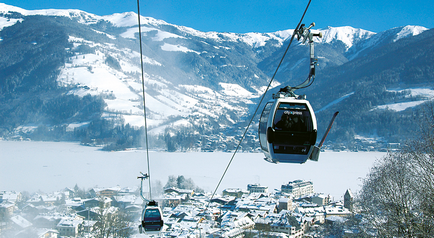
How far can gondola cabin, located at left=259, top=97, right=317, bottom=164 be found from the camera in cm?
443

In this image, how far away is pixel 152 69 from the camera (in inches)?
7446

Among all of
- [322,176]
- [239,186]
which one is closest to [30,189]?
[239,186]

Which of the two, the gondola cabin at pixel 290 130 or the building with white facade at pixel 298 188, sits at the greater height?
the gondola cabin at pixel 290 130

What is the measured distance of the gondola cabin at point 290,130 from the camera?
4.43 m

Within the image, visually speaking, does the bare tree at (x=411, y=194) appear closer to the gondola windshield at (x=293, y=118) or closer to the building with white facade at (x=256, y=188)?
the gondola windshield at (x=293, y=118)

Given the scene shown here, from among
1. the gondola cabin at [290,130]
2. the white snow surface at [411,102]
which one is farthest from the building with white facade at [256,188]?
the white snow surface at [411,102]

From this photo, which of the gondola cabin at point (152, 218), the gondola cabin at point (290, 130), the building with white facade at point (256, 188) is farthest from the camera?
the building with white facade at point (256, 188)

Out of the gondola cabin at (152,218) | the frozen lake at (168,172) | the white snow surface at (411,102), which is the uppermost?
the white snow surface at (411,102)

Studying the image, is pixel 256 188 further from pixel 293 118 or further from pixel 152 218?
pixel 293 118

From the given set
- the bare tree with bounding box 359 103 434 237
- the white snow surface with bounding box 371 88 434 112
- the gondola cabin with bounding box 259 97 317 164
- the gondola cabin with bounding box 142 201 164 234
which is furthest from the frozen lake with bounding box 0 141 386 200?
the white snow surface with bounding box 371 88 434 112

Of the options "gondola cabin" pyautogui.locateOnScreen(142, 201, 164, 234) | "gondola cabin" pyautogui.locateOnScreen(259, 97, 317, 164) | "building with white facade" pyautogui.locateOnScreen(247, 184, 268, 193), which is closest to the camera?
"gondola cabin" pyautogui.locateOnScreen(259, 97, 317, 164)

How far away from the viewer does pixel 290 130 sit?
451cm

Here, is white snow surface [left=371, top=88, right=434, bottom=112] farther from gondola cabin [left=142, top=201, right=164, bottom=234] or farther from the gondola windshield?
the gondola windshield

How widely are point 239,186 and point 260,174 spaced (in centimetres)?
636
